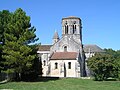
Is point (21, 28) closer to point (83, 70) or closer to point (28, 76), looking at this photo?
point (28, 76)

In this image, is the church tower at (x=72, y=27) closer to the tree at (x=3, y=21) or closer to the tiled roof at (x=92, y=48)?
the tiled roof at (x=92, y=48)

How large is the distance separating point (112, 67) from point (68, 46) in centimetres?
1876

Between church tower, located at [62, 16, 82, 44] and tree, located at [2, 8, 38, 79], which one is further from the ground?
church tower, located at [62, 16, 82, 44]

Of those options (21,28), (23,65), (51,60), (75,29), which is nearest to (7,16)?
(21,28)

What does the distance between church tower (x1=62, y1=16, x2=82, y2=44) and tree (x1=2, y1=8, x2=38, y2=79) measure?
81.6 ft

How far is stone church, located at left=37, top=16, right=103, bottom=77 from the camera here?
223 feet

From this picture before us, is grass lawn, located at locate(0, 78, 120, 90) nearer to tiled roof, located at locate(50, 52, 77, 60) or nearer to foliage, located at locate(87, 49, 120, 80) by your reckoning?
foliage, located at locate(87, 49, 120, 80)

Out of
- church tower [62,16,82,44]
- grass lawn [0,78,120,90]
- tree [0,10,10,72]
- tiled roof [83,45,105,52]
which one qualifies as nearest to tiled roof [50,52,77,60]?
church tower [62,16,82,44]

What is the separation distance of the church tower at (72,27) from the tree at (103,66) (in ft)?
64.1

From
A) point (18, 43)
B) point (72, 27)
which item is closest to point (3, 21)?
point (18, 43)

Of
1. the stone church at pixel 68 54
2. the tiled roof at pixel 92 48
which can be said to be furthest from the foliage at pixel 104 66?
the tiled roof at pixel 92 48

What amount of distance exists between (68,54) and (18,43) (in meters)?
23.5

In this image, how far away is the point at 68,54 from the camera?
229 feet

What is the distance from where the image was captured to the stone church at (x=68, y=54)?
67938 millimetres
